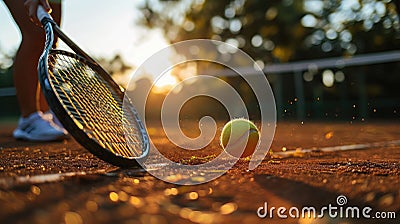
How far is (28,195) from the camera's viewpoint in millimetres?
1366

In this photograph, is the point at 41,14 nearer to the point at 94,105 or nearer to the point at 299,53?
the point at 94,105

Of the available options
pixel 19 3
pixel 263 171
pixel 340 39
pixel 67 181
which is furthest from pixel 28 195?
pixel 340 39

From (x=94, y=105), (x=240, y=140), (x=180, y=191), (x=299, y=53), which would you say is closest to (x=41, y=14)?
(x=94, y=105)

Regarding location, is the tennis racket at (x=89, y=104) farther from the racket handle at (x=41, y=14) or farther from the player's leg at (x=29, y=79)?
the player's leg at (x=29, y=79)

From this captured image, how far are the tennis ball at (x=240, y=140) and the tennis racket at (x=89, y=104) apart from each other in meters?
0.48

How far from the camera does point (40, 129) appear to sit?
11.2ft

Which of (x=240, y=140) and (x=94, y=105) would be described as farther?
(x=240, y=140)

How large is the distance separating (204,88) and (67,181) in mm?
10539

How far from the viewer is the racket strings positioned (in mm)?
1891

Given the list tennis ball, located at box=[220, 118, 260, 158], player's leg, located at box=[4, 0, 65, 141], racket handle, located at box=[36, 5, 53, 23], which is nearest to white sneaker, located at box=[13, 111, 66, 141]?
player's leg, located at box=[4, 0, 65, 141]

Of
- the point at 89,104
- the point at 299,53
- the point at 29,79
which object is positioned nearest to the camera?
the point at 89,104

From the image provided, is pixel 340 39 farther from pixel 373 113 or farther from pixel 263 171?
pixel 263 171

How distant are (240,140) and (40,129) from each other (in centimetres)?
144

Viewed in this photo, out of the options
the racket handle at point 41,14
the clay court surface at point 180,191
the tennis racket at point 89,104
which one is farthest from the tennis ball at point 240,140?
the racket handle at point 41,14
